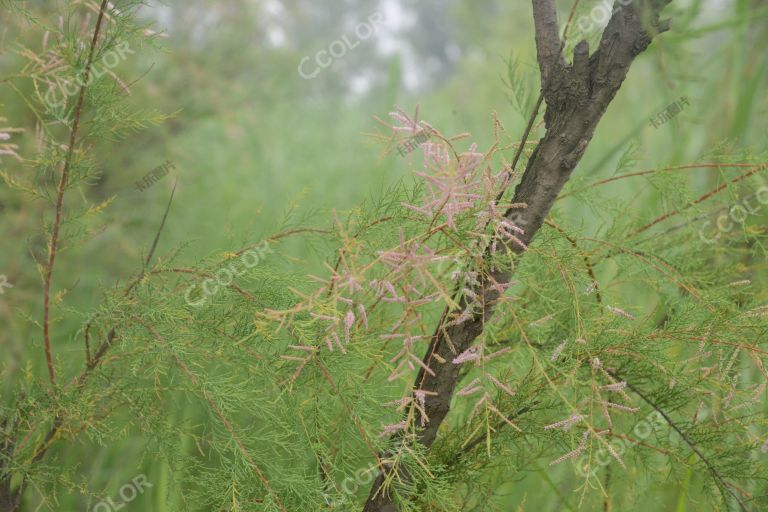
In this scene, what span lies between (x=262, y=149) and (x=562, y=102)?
288 cm

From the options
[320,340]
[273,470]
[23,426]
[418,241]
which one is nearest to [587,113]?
[418,241]

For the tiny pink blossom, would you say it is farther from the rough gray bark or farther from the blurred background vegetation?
the blurred background vegetation

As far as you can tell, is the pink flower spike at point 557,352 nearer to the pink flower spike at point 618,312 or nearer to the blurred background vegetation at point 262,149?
the pink flower spike at point 618,312

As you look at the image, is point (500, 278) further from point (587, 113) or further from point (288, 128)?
point (288, 128)

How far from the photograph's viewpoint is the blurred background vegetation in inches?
35.7

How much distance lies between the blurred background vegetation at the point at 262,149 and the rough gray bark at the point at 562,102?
112 mm

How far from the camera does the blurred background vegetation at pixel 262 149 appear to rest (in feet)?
2.98

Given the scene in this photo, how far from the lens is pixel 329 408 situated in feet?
2.33

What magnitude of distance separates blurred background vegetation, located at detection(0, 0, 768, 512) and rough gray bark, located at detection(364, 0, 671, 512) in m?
0.11

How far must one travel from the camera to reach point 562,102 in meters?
0.65

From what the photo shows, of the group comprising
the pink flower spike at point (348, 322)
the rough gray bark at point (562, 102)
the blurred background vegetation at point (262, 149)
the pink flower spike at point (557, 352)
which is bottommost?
the pink flower spike at point (557, 352)

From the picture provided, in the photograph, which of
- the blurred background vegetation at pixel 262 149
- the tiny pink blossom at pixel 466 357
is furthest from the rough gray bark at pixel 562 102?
the blurred background vegetation at pixel 262 149

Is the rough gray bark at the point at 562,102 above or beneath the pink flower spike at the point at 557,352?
above

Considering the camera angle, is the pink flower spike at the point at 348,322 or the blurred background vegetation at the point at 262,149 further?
the blurred background vegetation at the point at 262,149
